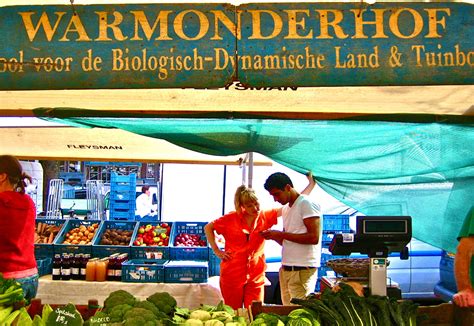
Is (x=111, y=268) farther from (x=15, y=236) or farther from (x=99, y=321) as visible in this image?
(x=99, y=321)

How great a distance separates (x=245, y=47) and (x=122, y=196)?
9.06m

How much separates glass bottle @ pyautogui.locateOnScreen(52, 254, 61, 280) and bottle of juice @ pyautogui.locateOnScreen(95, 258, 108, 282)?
1.63 feet

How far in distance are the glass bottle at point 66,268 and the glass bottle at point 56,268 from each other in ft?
0.13

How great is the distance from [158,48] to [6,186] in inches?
92.7

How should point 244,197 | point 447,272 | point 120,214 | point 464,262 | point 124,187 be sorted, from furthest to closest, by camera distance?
point 120,214 → point 124,187 → point 447,272 → point 244,197 → point 464,262

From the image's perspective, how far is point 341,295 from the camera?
262 cm

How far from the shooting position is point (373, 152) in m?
3.47

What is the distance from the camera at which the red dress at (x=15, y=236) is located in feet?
12.4

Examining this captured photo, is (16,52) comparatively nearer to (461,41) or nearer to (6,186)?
(6,186)

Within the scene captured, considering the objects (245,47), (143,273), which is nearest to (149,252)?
(143,273)

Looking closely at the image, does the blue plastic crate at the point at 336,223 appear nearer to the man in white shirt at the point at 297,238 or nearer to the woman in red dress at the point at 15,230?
the man in white shirt at the point at 297,238

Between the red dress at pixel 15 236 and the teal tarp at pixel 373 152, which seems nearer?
the teal tarp at pixel 373 152

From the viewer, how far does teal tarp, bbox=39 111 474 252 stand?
125 inches

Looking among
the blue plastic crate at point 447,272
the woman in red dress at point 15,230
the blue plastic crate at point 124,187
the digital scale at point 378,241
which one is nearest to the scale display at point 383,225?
the digital scale at point 378,241
